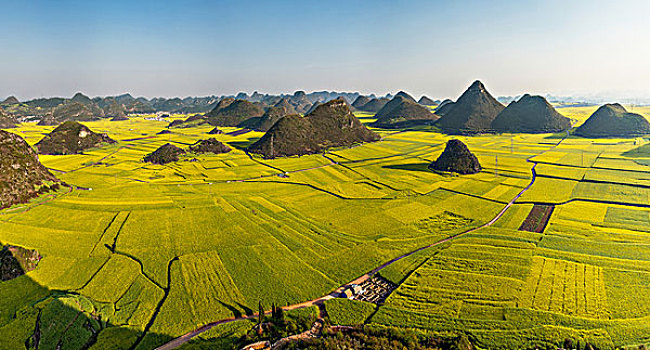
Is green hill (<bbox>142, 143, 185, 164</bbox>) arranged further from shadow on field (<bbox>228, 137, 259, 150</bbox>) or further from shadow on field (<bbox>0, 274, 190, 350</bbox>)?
shadow on field (<bbox>0, 274, 190, 350</bbox>)

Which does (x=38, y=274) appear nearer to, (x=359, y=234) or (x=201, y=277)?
(x=201, y=277)

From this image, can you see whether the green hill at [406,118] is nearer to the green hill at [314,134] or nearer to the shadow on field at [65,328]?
the green hill at [314,134]

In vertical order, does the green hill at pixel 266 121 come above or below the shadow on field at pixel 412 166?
above

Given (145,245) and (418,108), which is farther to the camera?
(418,108)

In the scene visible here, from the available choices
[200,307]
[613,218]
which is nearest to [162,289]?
[200,307]

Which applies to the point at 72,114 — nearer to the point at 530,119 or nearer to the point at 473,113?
the point at 473,113

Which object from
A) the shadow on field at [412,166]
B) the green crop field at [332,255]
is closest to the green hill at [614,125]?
the green crop field at [332,255]
